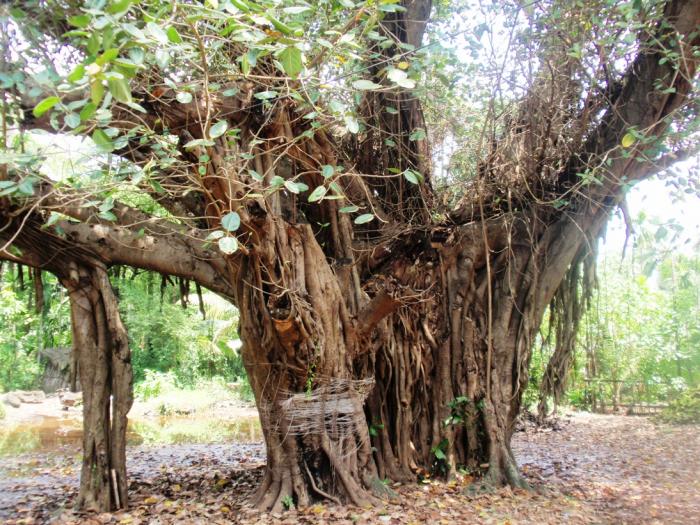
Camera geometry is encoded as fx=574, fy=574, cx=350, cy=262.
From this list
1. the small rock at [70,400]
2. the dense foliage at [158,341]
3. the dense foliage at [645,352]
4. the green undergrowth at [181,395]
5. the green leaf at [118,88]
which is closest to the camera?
the green leaf at [118,88]

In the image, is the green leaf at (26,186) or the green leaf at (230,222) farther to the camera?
the green leaf at (26,186)

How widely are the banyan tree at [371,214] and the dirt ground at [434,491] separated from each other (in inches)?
11.0

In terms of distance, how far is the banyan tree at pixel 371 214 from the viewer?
3961mm

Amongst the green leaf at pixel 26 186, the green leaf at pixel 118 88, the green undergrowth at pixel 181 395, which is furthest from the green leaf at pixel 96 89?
the green undergrowth at pixel 181 395

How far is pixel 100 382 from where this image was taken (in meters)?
4.50

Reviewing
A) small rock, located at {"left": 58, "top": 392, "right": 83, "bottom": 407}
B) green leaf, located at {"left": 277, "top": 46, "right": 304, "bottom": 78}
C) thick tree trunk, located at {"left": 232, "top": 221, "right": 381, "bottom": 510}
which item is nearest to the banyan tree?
thick tree trunk, located at {"left": 232, "top": 221, "right": 381, "bottom": 510}

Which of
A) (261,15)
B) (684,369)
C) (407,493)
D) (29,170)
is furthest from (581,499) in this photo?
(684,369)

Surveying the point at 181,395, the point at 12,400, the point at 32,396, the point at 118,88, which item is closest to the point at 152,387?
the point at 181,395

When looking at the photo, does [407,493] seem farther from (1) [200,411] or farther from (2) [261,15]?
(1) [200,411]

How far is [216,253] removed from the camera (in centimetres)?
461

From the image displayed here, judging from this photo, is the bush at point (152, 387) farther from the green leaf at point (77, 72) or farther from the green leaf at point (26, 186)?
the green leaf at point (77, 72)

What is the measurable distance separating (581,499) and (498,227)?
2.30 metres

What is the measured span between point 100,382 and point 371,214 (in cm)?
255

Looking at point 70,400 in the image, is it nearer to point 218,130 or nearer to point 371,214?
point 371,214
